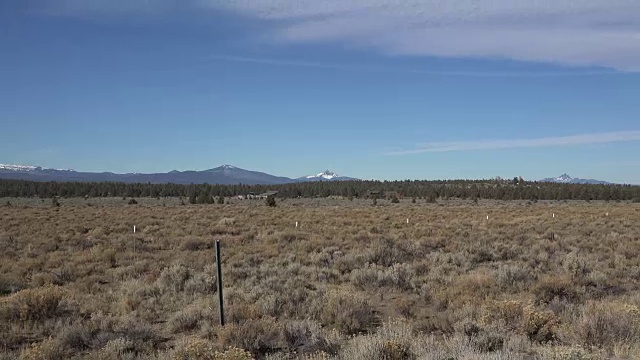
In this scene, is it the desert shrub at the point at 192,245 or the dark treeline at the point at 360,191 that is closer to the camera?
the desert shrub at the point at 192,245

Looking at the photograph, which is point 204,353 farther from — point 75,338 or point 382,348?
point 75,338

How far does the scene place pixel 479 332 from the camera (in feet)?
24.4

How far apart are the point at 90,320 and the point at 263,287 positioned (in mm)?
3805

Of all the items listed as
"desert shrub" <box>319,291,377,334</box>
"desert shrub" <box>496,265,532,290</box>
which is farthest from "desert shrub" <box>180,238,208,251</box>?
"desert shrub" <box>496,265,532,290</box>

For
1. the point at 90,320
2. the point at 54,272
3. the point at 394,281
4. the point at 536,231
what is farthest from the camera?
Answer: the point at 536,231

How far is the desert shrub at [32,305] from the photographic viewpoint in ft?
29.0

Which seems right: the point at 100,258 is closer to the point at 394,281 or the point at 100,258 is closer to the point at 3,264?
the point at 3,264

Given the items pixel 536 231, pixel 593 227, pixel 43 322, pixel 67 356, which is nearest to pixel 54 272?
pixel 43 322

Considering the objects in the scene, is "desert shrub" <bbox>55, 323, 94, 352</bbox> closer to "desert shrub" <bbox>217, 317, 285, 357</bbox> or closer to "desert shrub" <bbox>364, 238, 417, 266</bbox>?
"desert shrub" <bbox>217, 317, 285, 357</bbox>

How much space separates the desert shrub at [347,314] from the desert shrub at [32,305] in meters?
4.84

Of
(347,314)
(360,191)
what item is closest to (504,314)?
(347,314)

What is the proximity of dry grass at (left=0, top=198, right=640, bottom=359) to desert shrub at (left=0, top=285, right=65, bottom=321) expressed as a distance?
0.08 feet

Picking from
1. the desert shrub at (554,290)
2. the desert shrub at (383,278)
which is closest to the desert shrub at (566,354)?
the desert shrub at (554,290)

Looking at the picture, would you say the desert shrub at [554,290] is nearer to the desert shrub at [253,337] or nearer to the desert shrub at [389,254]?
the desert shrub at [389,254]
